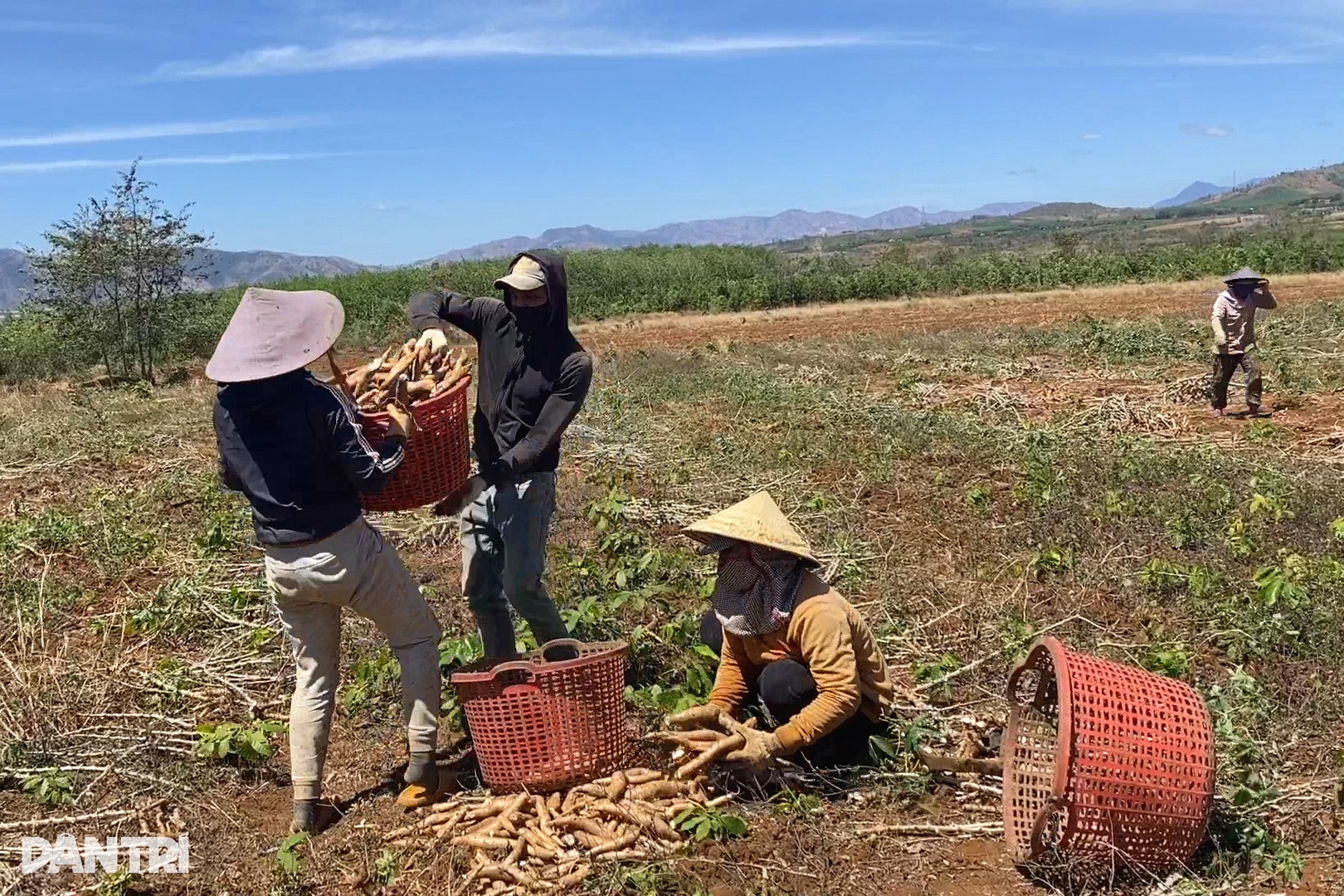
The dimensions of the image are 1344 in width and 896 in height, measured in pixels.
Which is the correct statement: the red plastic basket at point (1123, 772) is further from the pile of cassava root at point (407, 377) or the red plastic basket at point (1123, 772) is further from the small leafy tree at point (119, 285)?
the small leafy tree at point (119, 285)

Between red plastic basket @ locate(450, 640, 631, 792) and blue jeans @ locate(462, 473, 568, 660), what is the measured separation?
53cm

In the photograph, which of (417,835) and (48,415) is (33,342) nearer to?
(48,415)

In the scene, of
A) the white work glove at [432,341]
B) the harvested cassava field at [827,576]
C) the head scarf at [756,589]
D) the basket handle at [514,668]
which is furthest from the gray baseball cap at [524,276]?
the harvested cassava field at [827,576]

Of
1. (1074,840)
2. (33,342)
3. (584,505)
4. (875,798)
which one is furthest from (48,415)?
(1074,840)

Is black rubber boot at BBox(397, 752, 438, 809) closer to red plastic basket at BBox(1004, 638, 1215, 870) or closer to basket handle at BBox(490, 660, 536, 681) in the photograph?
basket handle at BBox(490, 660, 536, 681)

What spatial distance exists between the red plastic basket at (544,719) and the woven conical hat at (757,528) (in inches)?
18.6

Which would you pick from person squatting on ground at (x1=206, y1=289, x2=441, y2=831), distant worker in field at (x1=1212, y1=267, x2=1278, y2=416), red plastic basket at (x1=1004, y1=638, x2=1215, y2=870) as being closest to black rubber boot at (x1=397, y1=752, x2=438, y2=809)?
person squatting on ground at (x1=206, y1=289, x2=441, y2=831)

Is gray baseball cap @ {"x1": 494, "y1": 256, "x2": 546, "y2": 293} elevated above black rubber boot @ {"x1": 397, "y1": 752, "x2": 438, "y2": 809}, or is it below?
above

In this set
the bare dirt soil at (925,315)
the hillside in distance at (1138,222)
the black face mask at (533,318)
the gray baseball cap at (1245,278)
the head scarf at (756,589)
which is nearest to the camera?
the head scarf at (756,589)

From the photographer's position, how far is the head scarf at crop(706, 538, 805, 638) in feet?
10.6

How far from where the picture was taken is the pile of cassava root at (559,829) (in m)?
2.94

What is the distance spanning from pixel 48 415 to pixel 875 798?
1094 cm

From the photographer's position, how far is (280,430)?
3.01 m

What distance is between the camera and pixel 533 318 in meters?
3.68
